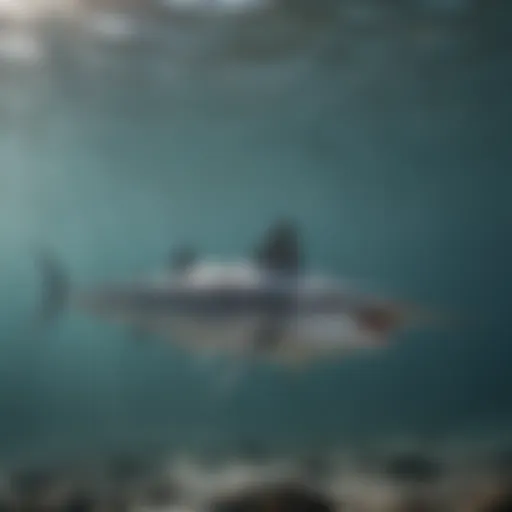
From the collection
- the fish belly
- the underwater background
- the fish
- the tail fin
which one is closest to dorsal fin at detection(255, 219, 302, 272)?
the fish

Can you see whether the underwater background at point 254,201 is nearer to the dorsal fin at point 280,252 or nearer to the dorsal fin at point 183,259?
the dorsal fin at point 183,259

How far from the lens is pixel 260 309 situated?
3.58m

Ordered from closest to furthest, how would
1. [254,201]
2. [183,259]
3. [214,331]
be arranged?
[214,331], [183,259], [254,201]

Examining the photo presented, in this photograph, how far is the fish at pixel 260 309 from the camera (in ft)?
11.6

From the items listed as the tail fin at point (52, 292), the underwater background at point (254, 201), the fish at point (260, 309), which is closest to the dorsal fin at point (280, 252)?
the fish at point (260, 309)

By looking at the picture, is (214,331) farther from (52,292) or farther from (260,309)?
(52,292)

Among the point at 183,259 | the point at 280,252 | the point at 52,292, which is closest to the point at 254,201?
the point at 183,259

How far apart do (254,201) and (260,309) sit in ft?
5.26

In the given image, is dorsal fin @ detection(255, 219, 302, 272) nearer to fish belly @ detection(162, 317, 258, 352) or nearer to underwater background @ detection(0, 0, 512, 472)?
underwater background @ detection(0, 0, 512, 472)

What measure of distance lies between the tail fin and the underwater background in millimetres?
65

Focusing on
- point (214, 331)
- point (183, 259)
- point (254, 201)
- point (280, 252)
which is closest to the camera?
point (214, 331)

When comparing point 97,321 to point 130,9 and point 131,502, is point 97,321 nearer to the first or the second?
point 131,502

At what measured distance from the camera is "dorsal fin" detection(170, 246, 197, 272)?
3943 millimetres

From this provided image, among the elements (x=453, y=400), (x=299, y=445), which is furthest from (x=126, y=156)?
(x=453, y=400)
